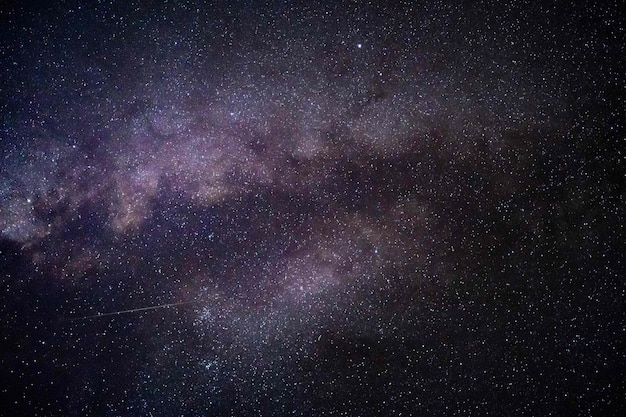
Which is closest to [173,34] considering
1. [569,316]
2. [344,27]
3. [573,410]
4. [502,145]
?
[344,27]

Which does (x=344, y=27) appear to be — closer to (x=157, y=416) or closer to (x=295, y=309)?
(x=295, y=309)

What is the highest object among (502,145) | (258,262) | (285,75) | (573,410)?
(285,75)

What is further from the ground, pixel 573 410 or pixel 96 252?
pixel 96 252

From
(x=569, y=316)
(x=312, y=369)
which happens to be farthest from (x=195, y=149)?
(x=569, y=316)

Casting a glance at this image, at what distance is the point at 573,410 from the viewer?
78.7 inches

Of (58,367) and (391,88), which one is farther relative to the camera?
(58,367)

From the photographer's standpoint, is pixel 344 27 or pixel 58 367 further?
pixel 58 367

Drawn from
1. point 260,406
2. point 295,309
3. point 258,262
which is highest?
Result: point 258,262

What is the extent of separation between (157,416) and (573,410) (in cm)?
260

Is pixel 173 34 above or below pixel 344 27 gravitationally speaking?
above

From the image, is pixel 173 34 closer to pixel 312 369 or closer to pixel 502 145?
pixel 502 145

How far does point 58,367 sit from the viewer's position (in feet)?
6.79

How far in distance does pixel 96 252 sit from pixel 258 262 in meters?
1.02

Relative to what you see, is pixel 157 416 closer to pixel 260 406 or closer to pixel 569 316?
pixel 260 406
